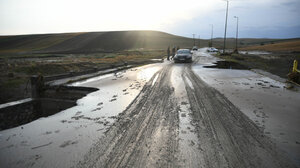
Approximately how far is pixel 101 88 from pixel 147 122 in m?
5.31

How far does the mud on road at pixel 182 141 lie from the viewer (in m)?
3.19

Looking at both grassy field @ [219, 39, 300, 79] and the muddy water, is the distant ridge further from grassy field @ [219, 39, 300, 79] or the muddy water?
the muddy water

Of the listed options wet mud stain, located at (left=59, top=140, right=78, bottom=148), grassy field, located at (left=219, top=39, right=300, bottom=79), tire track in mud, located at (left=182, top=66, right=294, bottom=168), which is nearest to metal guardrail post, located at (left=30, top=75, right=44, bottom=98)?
wet mud stain, located at (left=59, top=140, right=78, bottom=148)

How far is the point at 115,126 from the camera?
4.77 meters

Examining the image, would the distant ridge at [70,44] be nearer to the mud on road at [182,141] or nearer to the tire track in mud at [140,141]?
the tire track in mud at [140,141]

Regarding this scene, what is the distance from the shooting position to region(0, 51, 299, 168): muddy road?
10.6 ft

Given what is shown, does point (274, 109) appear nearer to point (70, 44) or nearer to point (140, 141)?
point (140, 141)

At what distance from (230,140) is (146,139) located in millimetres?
1716

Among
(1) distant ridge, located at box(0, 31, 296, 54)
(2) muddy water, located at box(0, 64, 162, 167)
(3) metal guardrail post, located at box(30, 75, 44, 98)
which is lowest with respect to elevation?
(2) muddy water, located at box(0, 64, 162, 167)

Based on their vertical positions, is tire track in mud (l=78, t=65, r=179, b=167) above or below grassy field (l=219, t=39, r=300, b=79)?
below

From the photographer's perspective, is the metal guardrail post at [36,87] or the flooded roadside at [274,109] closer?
the flooded roadside at [274,109]

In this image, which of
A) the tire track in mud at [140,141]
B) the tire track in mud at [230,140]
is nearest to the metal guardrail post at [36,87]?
the tire track in mud at [140,141]

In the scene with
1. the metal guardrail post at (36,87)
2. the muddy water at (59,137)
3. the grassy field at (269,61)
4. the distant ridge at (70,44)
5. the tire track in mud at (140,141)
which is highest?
the distant ridge at (70,44)

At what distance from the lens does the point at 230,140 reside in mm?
3902
